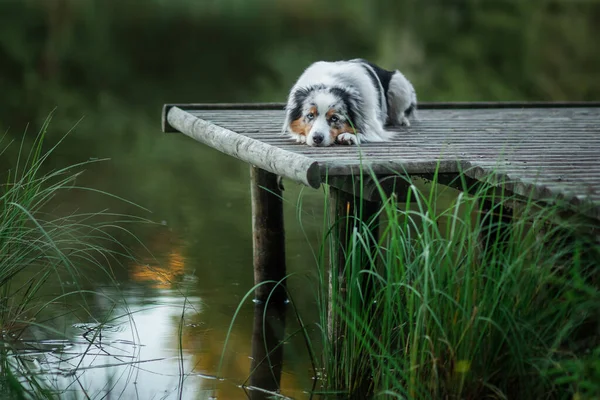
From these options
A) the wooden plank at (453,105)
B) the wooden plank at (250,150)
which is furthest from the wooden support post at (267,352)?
the wooden plank at (453,105)

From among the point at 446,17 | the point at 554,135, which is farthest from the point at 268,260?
the point at 446,17

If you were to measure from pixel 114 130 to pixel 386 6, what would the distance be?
14.5m

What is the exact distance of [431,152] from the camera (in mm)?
4918

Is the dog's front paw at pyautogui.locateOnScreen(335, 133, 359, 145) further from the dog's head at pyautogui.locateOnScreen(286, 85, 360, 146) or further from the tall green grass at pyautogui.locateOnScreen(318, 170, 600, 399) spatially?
the tall green grass at pyautogui.locateOnScreen(318, 170, 600, 399)

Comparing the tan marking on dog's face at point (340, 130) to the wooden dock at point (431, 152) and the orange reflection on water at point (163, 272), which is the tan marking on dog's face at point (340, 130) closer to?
the wooden dock at point (431, 152)

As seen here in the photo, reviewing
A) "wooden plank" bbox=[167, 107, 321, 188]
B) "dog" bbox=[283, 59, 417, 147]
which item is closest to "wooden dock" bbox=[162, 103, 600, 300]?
"wooden plank" bbox=[167, 107, 321, 188]

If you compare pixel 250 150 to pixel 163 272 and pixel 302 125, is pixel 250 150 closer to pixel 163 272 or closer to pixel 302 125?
pixel 302 125

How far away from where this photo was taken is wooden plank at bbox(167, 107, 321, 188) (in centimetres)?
432

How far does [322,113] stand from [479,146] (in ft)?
2.82

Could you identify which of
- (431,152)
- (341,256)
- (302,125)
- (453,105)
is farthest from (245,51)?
(341,256)

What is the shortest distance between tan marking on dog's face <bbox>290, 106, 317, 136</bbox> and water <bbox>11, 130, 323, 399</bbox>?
399mm

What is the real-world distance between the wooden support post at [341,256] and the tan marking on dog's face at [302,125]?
0.63 metres

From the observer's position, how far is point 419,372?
367 cm

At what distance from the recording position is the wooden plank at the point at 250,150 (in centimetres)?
432
